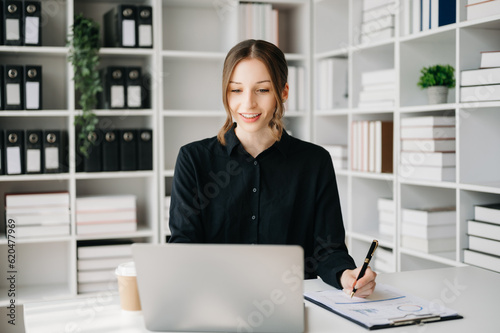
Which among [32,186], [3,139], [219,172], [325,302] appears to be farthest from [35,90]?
[325,302]

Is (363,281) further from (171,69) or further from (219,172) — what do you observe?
(171,69)

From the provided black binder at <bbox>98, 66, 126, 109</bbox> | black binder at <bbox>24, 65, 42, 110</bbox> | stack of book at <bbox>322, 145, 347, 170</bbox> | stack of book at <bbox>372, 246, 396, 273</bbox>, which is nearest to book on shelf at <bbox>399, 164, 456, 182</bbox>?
stack of book at <bbox>372, 246, 396, 273</bbox>

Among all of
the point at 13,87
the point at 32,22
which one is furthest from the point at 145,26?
the point at 13,87

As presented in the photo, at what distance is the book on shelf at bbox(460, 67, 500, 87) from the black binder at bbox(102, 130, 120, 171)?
77.7 inches

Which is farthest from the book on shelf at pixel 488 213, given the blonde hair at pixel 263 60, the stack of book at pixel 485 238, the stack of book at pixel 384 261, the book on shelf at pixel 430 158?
the blonde hair at pixel 263 60

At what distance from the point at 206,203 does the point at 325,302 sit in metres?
0.55

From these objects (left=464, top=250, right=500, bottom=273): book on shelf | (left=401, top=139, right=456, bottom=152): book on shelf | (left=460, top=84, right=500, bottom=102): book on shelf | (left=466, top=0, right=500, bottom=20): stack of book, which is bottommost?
(left=464, top=250, right=500, bottom=273): book on shelf

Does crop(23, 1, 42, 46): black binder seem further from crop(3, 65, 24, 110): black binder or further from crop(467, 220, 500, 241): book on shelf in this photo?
crop(467, 220, 500, 241): book on shelf

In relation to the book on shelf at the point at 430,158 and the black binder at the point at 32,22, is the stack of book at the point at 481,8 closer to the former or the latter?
the book on shelf at the point at 430,158

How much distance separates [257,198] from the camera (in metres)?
1.94

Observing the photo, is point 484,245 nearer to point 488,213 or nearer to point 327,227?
point 488,213

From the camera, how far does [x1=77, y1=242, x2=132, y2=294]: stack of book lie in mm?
3547

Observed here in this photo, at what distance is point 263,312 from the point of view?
4.13 feet

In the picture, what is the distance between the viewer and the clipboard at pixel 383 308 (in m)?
1.39
